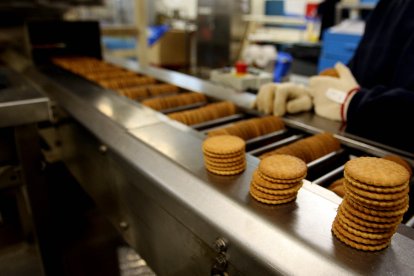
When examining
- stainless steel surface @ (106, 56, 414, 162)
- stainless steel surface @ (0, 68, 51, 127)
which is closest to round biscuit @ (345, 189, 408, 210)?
stainless steel surface @ (106, 56, 414, 162)

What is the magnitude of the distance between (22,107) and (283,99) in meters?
0.97

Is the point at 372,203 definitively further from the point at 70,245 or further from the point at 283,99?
the point at 70,245

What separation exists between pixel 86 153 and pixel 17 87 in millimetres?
379

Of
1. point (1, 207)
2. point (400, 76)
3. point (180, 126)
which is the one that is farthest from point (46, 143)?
point (400, 76)

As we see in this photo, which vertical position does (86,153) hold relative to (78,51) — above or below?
below

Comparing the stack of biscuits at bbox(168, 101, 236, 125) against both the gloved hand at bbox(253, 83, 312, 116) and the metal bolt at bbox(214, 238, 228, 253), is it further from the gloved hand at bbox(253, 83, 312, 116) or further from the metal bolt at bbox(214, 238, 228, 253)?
A: the metal bolt at bbox(214, 238, 228, 253)

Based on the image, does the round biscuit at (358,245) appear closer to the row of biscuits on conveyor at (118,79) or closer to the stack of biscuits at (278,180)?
the stack of biscuits at (278,180)

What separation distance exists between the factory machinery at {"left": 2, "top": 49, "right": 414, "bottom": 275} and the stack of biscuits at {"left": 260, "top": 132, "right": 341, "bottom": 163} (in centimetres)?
3

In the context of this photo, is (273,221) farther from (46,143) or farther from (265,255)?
(46,143)

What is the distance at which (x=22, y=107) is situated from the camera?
41.9 inches

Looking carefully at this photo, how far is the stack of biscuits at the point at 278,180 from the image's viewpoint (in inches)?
25.4

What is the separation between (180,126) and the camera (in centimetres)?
114

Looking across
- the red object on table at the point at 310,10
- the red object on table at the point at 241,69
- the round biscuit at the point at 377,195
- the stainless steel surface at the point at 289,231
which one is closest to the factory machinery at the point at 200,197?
the stainless steel surface at the point at 289,231

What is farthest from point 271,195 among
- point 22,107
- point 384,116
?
point 22,107
